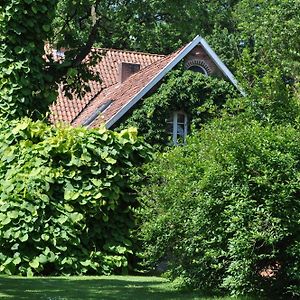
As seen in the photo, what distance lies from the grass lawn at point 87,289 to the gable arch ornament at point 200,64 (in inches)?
556

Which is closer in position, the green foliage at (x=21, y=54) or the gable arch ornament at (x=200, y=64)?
the green foliage at (x=21, y=54)

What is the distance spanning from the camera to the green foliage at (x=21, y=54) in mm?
16750

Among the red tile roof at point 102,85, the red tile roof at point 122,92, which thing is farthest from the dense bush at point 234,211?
the red tile roof at point 102,85

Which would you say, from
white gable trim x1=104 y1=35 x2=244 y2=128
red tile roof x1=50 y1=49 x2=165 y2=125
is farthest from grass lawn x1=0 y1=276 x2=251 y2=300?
red tile roof x1=50 y1=49 x2=165 y2=125

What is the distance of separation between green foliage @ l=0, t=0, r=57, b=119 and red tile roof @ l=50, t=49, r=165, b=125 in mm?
12549

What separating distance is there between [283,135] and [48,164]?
285 inches

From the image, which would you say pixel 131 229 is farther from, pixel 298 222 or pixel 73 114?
pixel 73 114

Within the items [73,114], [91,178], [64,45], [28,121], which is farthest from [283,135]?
[73,114]

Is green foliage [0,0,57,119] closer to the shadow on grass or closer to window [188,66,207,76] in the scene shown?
the shadow on grass

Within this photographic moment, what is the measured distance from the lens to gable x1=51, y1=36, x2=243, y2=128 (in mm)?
25031

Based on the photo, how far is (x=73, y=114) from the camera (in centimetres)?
3106

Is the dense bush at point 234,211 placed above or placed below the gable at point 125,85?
below

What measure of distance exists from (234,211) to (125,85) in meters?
20.6

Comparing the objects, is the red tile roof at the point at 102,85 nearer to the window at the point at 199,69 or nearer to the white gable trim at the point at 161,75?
the window at the point at 199,69
